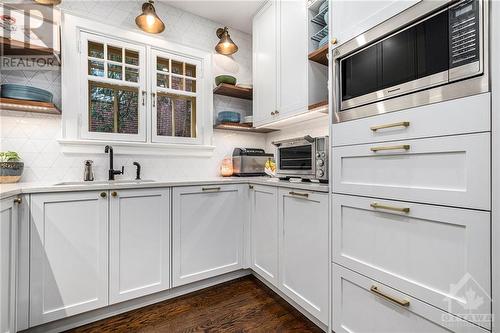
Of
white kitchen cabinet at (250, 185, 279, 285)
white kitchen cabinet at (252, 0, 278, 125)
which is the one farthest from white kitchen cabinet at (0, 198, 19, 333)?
white kitchen cabinet at (252, 0, 278, 125)

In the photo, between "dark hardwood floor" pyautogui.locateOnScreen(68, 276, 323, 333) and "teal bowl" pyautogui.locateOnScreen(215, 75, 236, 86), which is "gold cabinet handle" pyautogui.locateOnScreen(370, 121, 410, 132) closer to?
"dark hardwood floor" pyautogui.locateOnScreen(68, 276, 323, 333)

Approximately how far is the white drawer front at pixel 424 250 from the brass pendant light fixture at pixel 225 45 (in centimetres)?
213

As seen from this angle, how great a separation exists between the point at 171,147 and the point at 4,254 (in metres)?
1.43

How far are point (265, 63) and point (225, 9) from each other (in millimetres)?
778

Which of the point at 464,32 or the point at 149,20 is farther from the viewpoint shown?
the point at 149,20

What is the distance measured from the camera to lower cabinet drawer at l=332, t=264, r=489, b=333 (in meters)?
0.92

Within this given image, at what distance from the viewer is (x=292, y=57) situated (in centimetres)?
200

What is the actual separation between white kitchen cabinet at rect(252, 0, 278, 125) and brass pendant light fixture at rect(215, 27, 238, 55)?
0.27m

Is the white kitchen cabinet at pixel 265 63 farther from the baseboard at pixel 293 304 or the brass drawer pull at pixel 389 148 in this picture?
the baseboard at pixel 293 304

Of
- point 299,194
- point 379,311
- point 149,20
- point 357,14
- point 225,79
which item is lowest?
point 379,311

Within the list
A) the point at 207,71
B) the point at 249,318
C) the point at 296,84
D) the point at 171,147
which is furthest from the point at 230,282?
the point at 207,71

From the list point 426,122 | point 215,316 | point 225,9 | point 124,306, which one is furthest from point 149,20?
point 215,316

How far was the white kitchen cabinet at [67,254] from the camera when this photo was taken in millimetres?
1429

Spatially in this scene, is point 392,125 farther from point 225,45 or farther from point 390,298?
point 225,45
